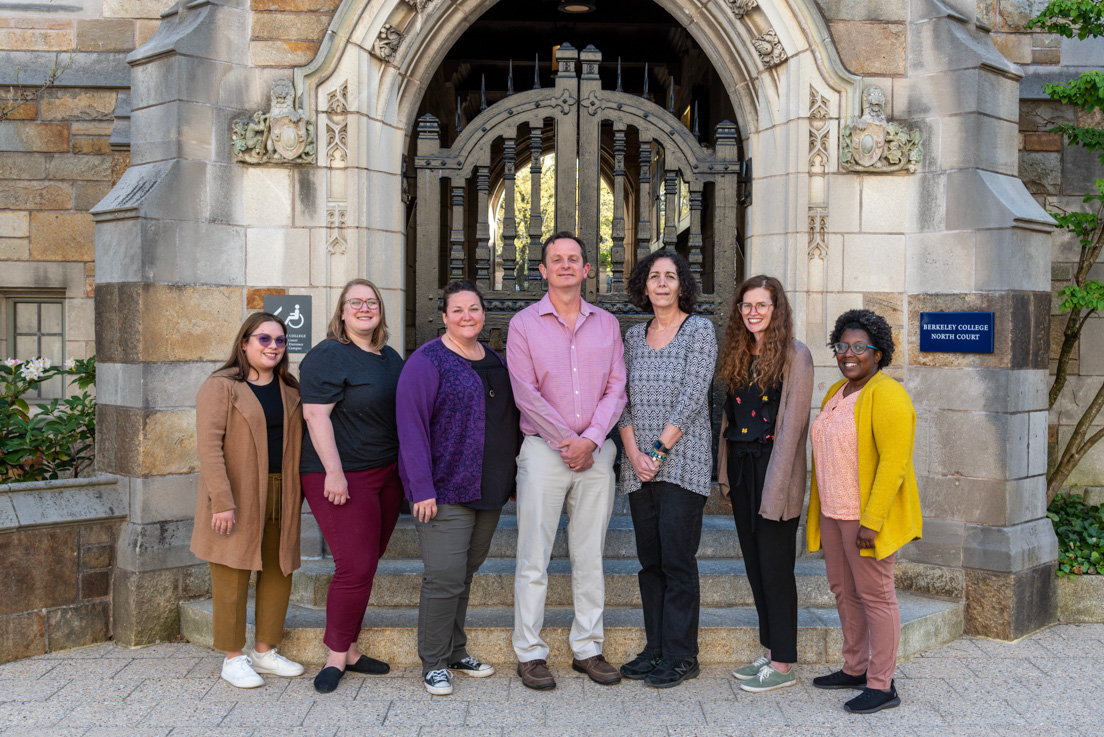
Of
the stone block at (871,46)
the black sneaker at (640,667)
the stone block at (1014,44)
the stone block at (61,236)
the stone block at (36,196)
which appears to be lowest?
the black sneaker at (640,667)

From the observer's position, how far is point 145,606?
4.84 meters

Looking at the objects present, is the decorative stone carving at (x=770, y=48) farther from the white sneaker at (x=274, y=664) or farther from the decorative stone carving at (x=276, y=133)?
the white sneaker at (x=274, y=664)

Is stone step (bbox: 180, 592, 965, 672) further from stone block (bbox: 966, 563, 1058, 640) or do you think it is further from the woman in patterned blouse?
stone block (bbox: 966, 563, 1058, 640)

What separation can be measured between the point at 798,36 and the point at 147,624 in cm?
496

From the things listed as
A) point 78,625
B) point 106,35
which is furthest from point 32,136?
point 78,625

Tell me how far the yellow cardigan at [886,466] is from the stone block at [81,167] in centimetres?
577

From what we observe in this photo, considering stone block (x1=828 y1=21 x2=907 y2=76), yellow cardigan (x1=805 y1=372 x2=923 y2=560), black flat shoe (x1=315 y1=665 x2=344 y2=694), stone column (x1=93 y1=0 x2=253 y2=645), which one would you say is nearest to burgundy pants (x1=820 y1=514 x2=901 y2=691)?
yellow cardigan (x1=805 y1=372 x2=923 y2=560)

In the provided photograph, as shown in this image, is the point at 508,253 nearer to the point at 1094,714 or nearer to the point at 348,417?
the point at 348,417

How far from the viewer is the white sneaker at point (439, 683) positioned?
13.1 feet

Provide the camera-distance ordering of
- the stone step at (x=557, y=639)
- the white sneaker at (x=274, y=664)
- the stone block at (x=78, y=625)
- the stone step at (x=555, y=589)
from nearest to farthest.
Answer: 1. the white sneaker at (x=274, y=664)
2. the stone step at (x=557, y=639)
3. the stone block at (x=78, y=625)
4. the stone step at (x=555, y=589)

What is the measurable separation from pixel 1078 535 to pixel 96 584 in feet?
19.3

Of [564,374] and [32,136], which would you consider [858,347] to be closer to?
[564,374]

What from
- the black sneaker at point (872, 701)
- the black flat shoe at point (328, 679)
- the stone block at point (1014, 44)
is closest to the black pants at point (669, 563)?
the black sneaker at point (872, 701)

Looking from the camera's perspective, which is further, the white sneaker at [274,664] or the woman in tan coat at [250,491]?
the white sneaker at [274,664]
